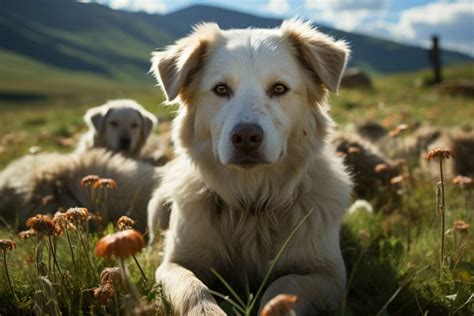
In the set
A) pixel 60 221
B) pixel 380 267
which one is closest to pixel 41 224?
pixel 60 221

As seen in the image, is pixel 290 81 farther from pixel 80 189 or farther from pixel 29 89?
pixel 29 89

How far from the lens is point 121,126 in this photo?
7688mm

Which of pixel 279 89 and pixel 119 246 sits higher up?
pixel 279 89

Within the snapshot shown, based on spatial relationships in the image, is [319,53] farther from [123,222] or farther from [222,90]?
[123,222]

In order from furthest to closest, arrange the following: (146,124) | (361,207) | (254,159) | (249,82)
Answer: (146,124)
(361,207)
(249,82)
(254,159)

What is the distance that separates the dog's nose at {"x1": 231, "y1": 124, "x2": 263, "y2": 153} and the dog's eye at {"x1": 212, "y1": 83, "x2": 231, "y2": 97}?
540 millimetres

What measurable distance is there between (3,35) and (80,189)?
19397 centimetres

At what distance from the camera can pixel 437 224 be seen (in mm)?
4348

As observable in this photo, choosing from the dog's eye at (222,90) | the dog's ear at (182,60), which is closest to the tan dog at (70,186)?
the dog's ear at (182,60)

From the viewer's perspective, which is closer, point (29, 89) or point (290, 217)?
point (290, 217)

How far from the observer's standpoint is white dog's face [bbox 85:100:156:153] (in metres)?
7.61

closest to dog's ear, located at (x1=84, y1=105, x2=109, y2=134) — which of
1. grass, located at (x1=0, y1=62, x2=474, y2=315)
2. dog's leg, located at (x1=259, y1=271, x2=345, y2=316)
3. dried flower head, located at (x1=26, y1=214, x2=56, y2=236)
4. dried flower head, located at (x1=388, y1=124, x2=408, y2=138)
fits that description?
grass, located at (x1=0, y1=62, x2=474, y2=315)

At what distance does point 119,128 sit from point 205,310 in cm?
546

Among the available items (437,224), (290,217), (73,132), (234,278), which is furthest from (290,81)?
(73,132)
